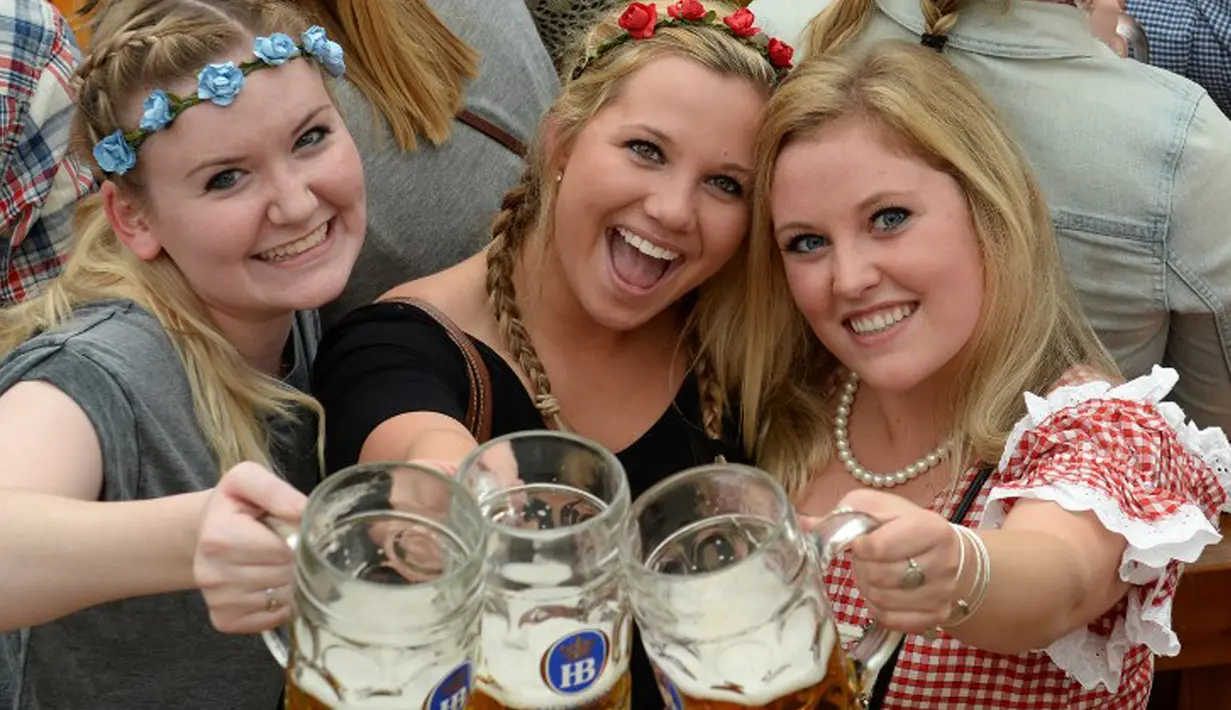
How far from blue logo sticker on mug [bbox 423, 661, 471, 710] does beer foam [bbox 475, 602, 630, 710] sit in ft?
0.11

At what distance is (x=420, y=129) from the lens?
A: 180 centimetres

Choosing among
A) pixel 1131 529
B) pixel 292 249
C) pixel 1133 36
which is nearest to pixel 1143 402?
pixel 1131 529

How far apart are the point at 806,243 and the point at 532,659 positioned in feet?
2.73

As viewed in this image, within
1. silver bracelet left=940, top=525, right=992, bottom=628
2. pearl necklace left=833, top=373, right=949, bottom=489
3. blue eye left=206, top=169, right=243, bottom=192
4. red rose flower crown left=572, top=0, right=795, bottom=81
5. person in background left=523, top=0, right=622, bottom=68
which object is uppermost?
red rose flower crown left=572, top=0, right=795, bottom=81

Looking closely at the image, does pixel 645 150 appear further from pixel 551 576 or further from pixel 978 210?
pixel 551 576

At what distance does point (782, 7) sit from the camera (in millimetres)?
1961

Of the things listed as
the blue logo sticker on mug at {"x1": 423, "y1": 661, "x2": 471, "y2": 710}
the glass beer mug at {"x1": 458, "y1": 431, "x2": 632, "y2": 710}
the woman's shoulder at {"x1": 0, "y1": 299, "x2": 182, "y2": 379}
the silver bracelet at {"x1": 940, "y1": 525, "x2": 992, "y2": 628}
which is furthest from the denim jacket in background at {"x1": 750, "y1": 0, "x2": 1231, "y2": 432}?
the blue logo sticker on mug at {"x1": 423, "y1": 661, "x2": 471, "y2": 710}

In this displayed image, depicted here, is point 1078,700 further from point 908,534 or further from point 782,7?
point 782,7

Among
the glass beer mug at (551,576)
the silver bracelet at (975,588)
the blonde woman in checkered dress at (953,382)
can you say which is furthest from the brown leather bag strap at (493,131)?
the glass beer mug at (551,576)

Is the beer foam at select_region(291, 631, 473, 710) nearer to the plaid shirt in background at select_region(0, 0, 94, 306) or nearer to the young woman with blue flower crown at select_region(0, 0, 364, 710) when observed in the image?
the young woman with blue flower crown at select_region(0, 0, 364, 710)

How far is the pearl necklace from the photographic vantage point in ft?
5.13

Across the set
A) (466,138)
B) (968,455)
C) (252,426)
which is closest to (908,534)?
(968,455)

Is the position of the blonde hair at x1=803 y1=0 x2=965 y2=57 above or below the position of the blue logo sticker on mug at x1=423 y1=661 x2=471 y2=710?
below

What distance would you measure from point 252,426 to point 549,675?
0.75 m
